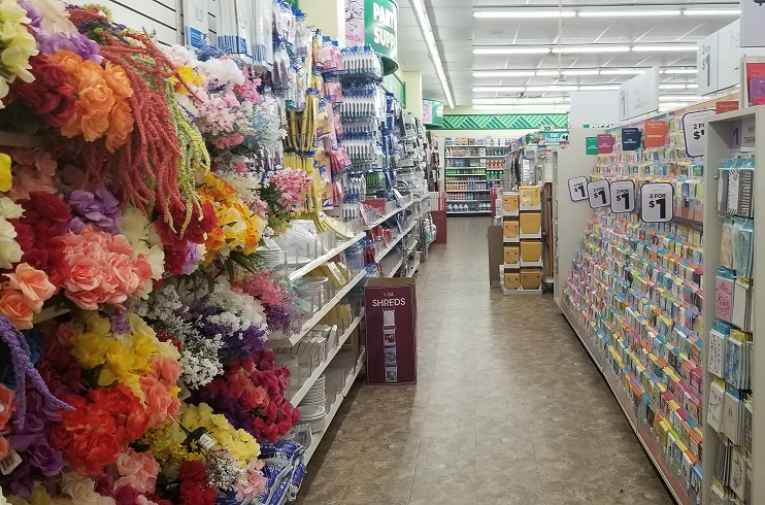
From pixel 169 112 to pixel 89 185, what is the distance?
0.24 meters

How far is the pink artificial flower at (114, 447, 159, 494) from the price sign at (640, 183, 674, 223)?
2.93 m

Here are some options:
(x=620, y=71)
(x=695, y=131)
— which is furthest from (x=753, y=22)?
(x=620, y=71)

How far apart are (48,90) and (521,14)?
478 inches

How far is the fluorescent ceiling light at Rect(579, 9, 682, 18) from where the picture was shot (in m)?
12.3

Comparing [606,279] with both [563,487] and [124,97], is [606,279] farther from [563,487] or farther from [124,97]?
[124,97]

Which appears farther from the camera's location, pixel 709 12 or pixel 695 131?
pixel 709 12

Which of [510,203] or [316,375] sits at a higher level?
[510,203]

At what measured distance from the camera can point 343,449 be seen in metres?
4.49

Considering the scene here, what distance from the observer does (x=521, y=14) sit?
12.6 m

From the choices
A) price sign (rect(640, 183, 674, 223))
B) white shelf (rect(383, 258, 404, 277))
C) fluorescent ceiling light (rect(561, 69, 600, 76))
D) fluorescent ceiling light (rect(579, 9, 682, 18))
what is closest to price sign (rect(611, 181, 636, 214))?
price sign (rect(640, 183, 674, 223))

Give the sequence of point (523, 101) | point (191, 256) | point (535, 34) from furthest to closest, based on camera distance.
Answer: point (523, 101) → point (535, 34) → point (191, 256)

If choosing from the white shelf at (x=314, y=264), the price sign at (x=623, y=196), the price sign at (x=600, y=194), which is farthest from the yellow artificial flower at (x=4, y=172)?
the price sign at (x=600, y=194)

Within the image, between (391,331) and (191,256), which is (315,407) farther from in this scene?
(191,256)

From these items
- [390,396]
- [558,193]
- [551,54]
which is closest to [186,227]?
[390,396]
